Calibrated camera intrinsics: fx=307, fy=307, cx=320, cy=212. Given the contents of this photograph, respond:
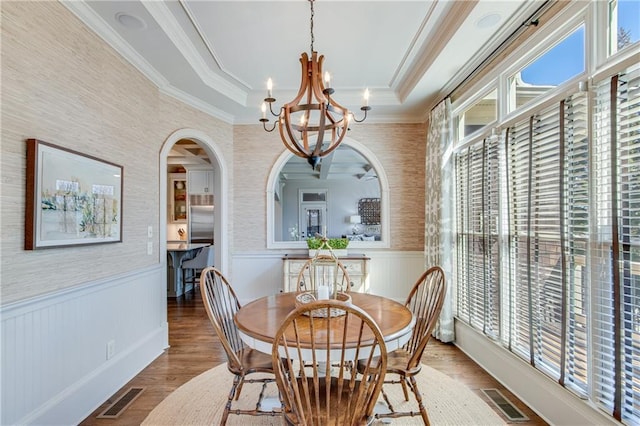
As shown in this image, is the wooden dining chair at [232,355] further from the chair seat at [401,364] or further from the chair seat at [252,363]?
the chair seat at [401,364]

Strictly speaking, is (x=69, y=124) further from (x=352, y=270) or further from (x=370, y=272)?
(x=370, y=272)

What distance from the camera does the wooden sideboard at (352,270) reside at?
404 centimetres

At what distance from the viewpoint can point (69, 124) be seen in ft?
6.97

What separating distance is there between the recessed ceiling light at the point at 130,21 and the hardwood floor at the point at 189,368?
113 inches

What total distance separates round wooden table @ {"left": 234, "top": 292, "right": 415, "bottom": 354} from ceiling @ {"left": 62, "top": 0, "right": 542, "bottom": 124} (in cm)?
215

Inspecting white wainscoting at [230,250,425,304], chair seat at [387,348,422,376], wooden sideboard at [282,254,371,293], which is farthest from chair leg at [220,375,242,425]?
white wainscoting at [230,250,425,304]

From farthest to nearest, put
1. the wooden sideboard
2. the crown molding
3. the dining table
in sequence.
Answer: the dining table < the wooden sideboard < the crown molding

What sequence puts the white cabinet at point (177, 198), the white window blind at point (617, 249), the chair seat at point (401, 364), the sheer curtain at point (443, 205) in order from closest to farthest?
the white window blind at point (617, 249), the chair seat at point (401, 364), the sheer curtain at point (443, 205), the white cabinet at point (177, 198)

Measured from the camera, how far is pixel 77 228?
2.17 m

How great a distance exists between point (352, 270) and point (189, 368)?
2.15 m

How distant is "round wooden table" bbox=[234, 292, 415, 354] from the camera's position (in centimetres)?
160

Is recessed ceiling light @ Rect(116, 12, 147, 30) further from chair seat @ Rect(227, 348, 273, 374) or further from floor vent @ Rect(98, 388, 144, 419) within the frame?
floor vent @ Rect(98, 388, 144, 419)

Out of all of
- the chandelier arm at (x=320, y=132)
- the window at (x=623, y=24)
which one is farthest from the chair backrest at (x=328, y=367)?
the window at (x=623, y=24)

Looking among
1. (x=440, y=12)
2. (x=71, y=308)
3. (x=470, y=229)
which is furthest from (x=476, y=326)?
(x=71, y=308)
